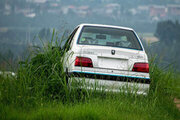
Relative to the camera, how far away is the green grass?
4234mm

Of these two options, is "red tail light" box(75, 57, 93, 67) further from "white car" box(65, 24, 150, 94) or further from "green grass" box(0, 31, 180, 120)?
"green grass" box(0, 31, 180, 120)

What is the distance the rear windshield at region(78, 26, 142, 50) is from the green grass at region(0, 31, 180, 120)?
642 millimetres

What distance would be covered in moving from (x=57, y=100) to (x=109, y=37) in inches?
70.8

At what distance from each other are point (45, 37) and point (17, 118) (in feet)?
9.86

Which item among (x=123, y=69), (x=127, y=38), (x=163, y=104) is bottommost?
(x=163, y=104)

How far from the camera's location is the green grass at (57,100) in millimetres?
4234

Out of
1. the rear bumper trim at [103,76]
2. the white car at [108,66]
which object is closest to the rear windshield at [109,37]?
the white car at [108,66]

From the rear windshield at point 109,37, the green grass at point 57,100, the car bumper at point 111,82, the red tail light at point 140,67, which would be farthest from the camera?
the rear windshield at point 109,37

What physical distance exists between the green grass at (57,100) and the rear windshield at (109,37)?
25.3 inches

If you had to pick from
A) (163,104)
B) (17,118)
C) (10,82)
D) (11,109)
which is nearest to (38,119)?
(17,118)

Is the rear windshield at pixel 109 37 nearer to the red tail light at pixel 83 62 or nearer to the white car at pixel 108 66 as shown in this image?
the white car at pixel 108 66

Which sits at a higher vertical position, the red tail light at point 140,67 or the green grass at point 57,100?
the red tail light at point 140,67

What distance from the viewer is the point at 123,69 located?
214 inches

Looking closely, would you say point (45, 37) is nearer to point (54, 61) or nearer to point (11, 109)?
point (54, 61)
